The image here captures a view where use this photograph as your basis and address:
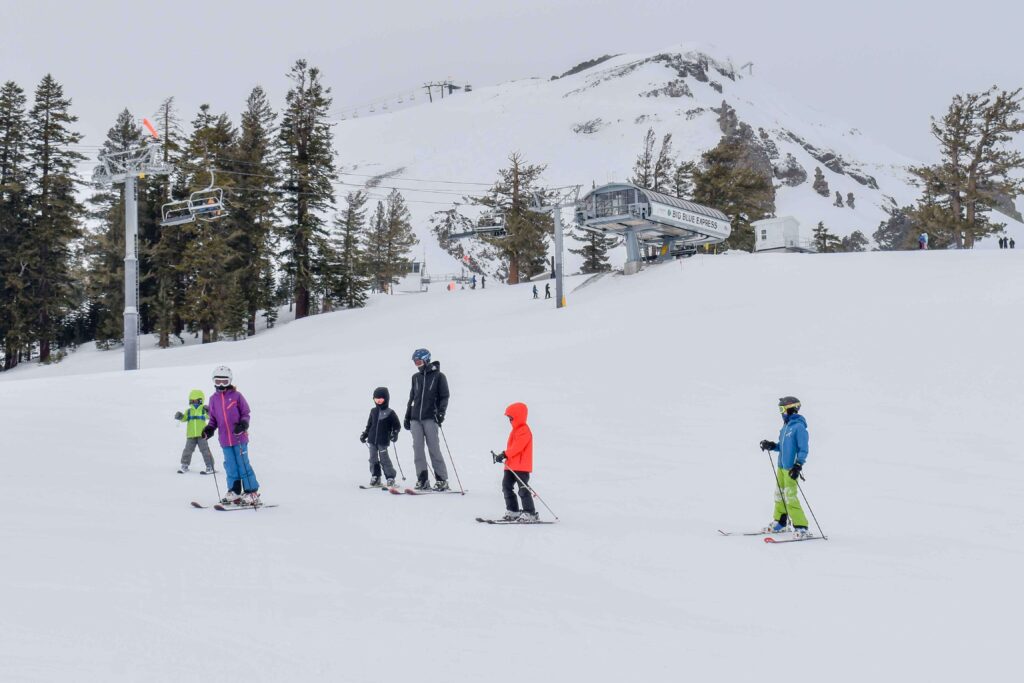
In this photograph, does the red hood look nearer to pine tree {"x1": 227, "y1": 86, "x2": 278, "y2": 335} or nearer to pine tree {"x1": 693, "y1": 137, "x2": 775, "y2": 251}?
pine tree {"x1": 227, "y1": 86, "x2": 278, "y2": 335}

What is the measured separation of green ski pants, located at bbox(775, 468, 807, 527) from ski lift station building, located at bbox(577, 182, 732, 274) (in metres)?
32.6

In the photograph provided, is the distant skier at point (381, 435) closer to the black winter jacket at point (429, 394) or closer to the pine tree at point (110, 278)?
the black winter jacket at point (429, 394)

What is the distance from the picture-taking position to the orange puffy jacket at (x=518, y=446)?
8719 mm

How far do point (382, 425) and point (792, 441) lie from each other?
5.19 m

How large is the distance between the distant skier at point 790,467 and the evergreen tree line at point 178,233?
115 feet

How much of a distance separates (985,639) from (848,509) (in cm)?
458

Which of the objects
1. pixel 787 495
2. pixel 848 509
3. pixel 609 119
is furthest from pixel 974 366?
pixel 609 119

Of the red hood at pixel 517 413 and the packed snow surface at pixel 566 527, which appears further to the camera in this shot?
the red hood at pixel 517 413

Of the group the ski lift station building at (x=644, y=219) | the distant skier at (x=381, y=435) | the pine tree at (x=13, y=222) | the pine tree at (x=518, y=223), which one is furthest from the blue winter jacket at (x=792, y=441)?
the pine tree at (x=518, y=223)

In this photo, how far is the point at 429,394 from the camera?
1038 cm

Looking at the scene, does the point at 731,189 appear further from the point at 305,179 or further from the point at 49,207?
the point at 49,207

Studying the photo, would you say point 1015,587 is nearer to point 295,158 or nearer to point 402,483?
point 402,483

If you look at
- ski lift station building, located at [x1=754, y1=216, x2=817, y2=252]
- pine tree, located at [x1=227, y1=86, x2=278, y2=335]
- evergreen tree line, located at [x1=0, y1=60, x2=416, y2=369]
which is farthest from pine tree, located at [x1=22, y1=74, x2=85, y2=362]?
ski lift station building, located at [x1=754, y1=216, x2=817, y2=252]

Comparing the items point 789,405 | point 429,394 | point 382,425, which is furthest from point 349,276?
point 789,405
